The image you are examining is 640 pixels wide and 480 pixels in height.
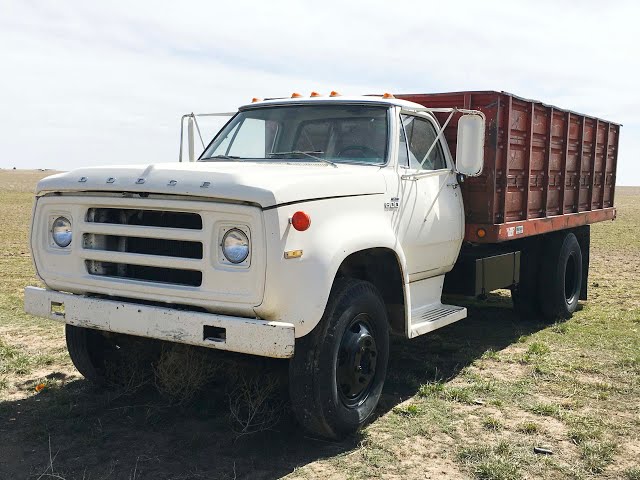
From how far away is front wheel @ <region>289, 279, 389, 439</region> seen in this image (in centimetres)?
423

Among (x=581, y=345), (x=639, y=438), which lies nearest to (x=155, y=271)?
(x=639, y=438)

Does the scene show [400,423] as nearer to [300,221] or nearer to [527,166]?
[300,221]

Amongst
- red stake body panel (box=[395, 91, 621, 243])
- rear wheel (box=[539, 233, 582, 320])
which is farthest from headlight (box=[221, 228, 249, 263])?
rear wheel (box=[539, 233, 582, 320])

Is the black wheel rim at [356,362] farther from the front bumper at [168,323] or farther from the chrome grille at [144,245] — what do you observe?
the chrome grille at [144,245]

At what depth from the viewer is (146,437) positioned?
454 centimetres

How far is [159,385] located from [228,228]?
69.3 inches

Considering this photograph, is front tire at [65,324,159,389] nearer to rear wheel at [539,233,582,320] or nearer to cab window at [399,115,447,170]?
cab window at [399,115,447,170]

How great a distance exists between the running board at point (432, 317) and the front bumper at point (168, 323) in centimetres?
161

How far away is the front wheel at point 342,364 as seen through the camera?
4227 mm

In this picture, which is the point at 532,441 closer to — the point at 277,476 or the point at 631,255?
the point at 277,476

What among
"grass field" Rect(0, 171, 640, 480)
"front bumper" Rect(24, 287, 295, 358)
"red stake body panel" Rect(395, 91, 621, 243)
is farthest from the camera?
"red stake body panel" Rect(395, 91, 621, 243)

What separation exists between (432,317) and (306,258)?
1940 mm

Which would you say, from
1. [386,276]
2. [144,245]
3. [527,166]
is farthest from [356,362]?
[527,166]

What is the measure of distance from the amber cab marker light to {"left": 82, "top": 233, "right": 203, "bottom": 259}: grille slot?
0.71 meters
